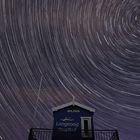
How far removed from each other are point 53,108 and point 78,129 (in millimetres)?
2139

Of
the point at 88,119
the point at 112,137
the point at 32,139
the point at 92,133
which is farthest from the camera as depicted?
the point at 88,119

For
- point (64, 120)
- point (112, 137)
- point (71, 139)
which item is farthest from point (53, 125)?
point (112, 137)

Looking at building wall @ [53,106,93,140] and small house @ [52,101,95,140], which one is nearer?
small house @ [52,101,95,140]

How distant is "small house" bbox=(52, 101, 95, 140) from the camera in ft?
35.9

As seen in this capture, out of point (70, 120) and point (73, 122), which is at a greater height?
point (70, 120)

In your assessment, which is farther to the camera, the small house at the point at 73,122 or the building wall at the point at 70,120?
the building wall at the point at 70,120

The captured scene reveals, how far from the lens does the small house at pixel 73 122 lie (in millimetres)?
10941

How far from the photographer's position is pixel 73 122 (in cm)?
1162

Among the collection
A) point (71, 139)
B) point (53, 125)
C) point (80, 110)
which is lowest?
point (71, 139)

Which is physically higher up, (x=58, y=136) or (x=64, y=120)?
(x=64, y=120)

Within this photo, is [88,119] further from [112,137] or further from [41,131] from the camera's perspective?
[41,131]

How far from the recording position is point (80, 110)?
39.6 ft

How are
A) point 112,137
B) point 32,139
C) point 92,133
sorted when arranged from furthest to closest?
point 92,133 → point 112,137 → point 32,139

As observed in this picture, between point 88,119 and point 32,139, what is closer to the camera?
point 32,139
